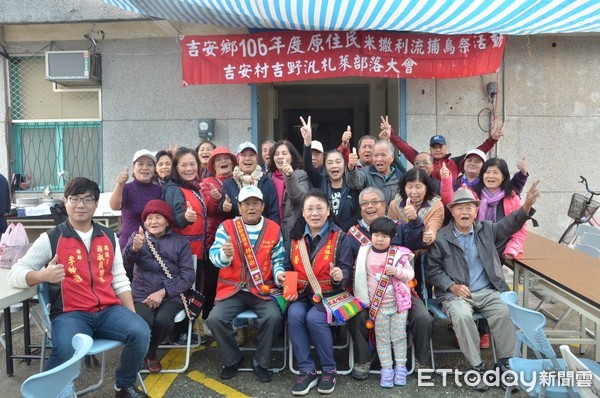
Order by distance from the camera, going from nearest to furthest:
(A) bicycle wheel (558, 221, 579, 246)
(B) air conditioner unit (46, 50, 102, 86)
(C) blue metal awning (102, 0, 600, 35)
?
(C) blue metal awning (102, 0, 600, 35), (A) bicycle wheel (558, 221, 579, 246), (B) air conditioner unit (46, 50, 102, 86)

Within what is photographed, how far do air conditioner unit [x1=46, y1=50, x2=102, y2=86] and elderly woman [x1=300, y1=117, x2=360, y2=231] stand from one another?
3.99 meters

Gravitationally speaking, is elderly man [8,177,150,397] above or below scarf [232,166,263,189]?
below

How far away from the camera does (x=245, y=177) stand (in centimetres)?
361

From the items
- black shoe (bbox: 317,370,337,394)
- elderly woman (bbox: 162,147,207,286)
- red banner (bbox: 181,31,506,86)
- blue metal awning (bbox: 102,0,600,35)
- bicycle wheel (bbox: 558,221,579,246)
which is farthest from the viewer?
bicycle wheel (bbox: 558,221,579,246)

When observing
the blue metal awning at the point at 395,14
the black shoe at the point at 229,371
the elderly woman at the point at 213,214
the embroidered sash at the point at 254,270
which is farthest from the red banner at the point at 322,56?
the black shoe at the point at 229,371

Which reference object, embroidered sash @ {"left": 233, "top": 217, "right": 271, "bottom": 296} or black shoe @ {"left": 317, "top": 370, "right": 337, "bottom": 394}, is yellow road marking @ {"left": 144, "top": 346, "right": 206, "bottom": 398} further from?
black shoe @ {"left": 317, "top": 370, "right": 337, "bottom": 394}

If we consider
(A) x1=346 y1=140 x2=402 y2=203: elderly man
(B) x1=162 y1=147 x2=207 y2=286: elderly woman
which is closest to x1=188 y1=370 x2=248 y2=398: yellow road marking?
(B) x1=162 y1=147 x2=207 y2=286: elderly woman

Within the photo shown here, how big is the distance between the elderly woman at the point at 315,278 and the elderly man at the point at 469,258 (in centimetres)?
77

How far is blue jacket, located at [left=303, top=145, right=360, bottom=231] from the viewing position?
3711 millimetres

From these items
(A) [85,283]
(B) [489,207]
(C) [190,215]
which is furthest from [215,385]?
(B) [489,207]

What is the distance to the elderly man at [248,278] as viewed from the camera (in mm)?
3150

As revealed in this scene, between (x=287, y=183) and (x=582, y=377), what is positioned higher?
(x=287, y=183)

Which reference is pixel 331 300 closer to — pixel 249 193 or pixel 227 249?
pixel 227 249

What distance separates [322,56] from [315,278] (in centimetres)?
314
